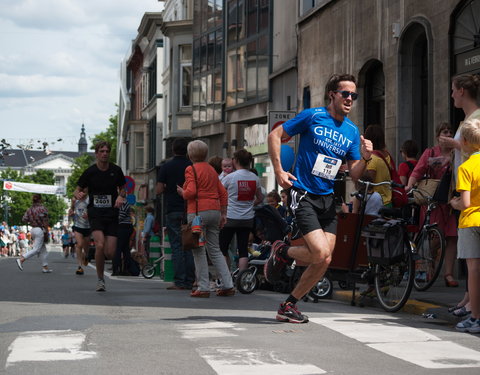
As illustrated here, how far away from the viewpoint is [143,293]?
1330cm

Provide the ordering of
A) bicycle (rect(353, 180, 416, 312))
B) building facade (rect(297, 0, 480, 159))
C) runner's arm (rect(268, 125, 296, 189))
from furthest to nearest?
building facade (rect(297, 0, 480, 159)) < bicycle (rect(353, 180, 416, 312)) < runner's arm (rect(268, 125, 296, 189))

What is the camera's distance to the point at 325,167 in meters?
8.95

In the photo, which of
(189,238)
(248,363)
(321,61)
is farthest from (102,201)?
(321,61)

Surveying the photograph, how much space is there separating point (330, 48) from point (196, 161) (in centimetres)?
1079

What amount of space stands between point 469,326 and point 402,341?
1.03 metres

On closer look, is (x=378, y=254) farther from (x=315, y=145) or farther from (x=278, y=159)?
(x=278, y=159)

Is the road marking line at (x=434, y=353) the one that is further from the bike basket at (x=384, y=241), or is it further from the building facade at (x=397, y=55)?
the building facade at (x=397, y=55)

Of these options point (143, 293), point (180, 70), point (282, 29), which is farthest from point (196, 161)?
point (180, 70)

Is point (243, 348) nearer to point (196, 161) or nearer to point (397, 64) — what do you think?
point (196, 161)

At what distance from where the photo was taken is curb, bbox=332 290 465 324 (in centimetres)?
957

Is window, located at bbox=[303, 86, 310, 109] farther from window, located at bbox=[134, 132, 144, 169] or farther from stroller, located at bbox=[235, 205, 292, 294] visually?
window, located at bbox=[134, 132, 144, 169]

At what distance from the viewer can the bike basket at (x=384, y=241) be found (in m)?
10.4

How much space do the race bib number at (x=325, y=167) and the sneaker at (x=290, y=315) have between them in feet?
3.78

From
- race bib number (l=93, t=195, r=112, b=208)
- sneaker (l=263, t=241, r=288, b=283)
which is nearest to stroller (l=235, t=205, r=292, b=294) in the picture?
race bib number (l=93, t=195, r=112, b=208)
